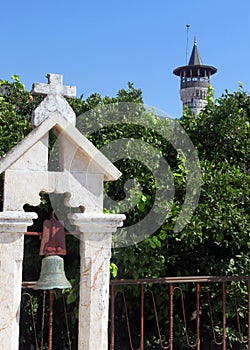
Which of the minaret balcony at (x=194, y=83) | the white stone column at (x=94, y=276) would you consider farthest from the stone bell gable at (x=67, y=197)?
the minaret balcony at (x=194, y=83)

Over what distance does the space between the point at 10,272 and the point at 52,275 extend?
11.9 inches

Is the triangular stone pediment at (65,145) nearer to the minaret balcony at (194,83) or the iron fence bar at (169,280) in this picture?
the iron fence bar at (169,280)

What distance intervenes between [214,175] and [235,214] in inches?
17.3

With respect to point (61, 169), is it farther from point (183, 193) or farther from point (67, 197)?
point (183, 193)

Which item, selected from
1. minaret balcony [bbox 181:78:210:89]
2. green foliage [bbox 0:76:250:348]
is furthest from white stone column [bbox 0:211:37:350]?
minaret balcony [bbox 181:78:210:89]

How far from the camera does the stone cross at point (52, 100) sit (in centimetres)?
355

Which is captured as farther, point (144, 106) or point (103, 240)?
point (144, 106)

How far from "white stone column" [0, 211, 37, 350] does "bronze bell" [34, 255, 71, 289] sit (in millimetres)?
182

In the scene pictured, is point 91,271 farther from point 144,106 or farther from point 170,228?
point 144,106

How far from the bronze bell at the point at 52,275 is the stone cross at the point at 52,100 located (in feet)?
3.10

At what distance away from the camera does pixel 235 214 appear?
16.6 ft

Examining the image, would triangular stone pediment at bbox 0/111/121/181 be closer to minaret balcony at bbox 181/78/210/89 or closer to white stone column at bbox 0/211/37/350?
white stone column at bbox 0/211/37/350

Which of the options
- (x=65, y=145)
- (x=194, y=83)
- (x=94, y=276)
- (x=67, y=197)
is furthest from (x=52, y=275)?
(x=194, y=83)

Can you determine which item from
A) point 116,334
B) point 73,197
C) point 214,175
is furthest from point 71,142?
point 116,334
